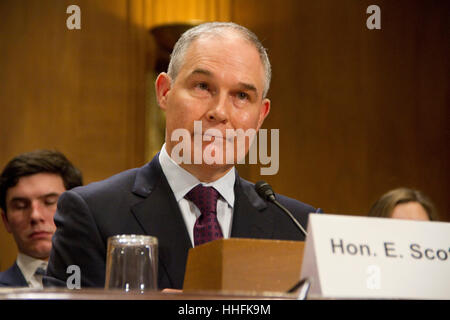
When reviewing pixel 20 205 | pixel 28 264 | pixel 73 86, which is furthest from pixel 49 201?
pixel 73 86

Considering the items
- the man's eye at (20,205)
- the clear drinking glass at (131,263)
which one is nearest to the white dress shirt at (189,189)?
the clear drinking glass at (131,263)

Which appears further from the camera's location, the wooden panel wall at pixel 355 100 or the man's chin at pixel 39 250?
the wooden panel wall at pixel 355 100

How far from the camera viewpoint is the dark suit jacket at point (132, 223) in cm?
188

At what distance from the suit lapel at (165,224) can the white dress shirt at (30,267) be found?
138cm

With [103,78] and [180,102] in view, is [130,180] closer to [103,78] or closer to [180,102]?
[180,102]

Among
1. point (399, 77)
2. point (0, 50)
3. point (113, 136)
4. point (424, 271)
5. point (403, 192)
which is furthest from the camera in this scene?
point (399, 77)

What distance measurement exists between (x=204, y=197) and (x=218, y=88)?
325 mm

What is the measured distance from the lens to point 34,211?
10.8 feet

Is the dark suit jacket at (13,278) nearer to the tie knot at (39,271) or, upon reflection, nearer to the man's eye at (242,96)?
the tie knot at (39,271)

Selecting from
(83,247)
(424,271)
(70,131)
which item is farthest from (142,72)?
(424,271)

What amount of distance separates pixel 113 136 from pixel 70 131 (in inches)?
10.5

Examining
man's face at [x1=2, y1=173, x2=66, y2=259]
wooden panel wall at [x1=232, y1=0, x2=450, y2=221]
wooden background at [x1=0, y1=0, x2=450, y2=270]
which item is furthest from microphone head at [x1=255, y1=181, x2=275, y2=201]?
wooden panel wall at [x1=232, y1=0, x2=450, y2=221]

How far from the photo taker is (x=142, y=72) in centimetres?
430

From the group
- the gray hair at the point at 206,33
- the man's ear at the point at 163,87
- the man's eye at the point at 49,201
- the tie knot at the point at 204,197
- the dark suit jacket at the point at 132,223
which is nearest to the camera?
the dark suit jacket at the point at 132,223
